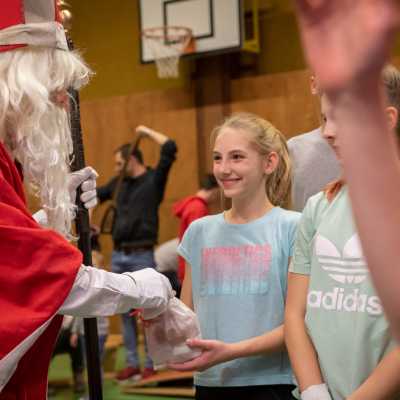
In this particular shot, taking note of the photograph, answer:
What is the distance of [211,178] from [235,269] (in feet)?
12.4

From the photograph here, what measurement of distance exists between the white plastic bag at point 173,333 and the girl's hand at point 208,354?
2 centimetres

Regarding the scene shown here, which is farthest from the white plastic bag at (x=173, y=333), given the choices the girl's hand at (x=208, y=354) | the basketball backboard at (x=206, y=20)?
the basketball backboard at (x=206, y=20)

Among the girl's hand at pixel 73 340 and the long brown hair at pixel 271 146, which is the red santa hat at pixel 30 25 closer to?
the long brown hair at pixel 271 146

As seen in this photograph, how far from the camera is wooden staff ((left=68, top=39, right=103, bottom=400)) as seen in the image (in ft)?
7.55

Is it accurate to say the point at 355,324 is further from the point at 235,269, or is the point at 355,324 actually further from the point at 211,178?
the point at 211,178

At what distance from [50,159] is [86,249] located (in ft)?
1.50

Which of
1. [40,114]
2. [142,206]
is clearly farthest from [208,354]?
[142,206]

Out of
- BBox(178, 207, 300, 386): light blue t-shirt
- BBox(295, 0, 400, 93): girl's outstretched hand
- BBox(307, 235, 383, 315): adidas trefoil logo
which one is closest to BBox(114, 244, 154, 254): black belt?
BBox(178, 207, 300, 386): light blue t-shirt

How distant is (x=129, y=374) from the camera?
580cm

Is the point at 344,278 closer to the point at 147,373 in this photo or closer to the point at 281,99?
the point at 147,373

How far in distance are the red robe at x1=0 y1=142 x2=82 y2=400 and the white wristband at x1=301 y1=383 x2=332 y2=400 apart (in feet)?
2.16

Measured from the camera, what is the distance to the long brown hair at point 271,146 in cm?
240

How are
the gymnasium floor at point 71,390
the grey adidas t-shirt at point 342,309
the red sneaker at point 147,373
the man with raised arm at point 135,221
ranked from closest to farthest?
1. the grey adidas t-shirt at point 342,309
2. the gymnasium floor at point 71,390
3. the red sneaker at point 147,373
4. the man with raised arm at point 135,221

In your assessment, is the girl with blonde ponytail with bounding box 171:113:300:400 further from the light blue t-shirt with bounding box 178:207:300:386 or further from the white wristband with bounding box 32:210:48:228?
the white wristband with bounding box 32:210:48:228
